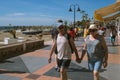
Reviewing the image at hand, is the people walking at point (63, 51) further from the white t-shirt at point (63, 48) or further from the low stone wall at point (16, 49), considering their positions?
the low stone wall at point (16, 49)

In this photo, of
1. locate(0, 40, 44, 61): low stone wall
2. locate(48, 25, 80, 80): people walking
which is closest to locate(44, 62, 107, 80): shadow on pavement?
locate(48, 25, 80, 80): people walking

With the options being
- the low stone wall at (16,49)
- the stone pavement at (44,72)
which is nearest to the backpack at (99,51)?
the stone pavement at (44,72)

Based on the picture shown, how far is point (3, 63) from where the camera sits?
9867 mm

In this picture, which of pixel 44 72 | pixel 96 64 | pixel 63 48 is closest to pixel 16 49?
pixel 44 72

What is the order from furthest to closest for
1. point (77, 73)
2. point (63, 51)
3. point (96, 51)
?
point (77, 73)
point (63, 51)
point (96, 51)

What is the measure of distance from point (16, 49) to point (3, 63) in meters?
3.16

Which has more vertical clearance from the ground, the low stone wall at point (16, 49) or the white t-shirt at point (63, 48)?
the white t-shirt at point (63, 48)

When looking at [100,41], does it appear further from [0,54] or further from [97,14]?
[97,14]

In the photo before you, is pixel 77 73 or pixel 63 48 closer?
pixel 63 48

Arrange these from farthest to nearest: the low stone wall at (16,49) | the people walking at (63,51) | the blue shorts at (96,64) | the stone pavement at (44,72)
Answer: the low stone wall at (16,49)
the stone pavement at (44,72)
the people walking at (63,51)
the blue shorts at (96,64)

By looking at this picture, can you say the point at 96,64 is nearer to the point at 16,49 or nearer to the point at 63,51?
the point at 63,51

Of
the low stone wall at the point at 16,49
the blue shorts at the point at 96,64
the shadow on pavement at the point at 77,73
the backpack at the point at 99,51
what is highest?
the backpack at the point at 99,51

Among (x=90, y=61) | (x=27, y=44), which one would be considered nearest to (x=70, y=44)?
(x=90, y=61)

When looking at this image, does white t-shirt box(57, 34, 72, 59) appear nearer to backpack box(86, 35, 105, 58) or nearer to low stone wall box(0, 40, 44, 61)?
backpack box(86, 35, 105, 58)
